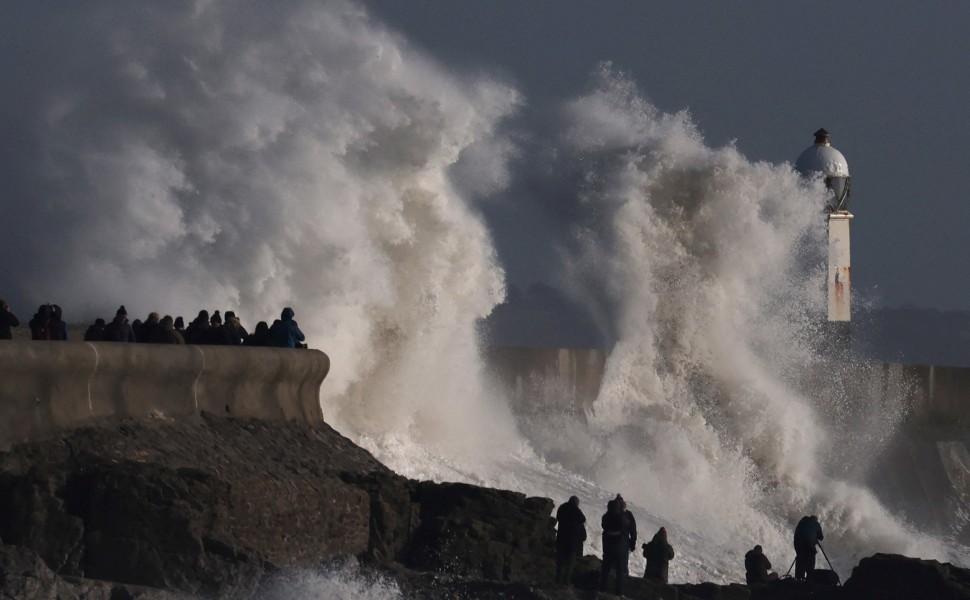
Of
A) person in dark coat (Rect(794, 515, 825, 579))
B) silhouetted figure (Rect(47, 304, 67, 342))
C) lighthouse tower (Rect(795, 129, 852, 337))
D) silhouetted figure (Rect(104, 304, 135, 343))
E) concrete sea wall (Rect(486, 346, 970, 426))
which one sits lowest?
person in dark coat (Rect(794, 515, 825, 579))

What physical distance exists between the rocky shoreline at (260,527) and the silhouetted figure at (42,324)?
3.29 feet

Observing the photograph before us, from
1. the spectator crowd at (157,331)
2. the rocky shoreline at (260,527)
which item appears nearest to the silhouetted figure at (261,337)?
the spectator crowd at (157,331)

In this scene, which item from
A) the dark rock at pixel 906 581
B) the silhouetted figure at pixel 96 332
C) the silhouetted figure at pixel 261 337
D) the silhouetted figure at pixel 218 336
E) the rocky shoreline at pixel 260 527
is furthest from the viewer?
the silhouetted figure at pixel 261 337

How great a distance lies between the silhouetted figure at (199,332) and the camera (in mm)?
10484

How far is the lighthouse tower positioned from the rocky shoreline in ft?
46.6

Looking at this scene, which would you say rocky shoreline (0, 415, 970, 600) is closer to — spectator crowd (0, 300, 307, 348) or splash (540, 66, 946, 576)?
spectator crowd (0, 300, 307, 348)

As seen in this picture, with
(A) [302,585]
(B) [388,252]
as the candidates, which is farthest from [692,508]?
(A) [302,585]

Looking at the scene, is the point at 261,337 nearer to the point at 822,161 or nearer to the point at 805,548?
the point at 805,548

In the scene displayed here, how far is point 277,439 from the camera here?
32.7 ft

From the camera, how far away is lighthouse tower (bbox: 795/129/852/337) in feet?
82.2

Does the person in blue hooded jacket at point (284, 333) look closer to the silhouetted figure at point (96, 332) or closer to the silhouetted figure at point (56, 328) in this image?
the silhouetted figure at point (96, 332)

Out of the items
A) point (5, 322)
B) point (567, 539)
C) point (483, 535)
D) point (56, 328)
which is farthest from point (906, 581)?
point (5, 322)

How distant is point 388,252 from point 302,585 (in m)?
9.51

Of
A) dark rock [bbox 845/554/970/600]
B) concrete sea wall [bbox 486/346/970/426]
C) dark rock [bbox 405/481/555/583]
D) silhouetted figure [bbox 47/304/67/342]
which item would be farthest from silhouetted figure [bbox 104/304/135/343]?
concrete sea wall [bbox 486/346/970/426]
